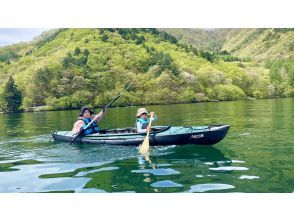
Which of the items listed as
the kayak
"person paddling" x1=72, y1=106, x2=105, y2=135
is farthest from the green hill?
the kayak

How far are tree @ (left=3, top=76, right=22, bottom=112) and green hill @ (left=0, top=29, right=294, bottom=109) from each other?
1.90 ft

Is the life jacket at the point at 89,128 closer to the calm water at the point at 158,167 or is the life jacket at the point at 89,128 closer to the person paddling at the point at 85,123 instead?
the person paddling at the point at 85,123

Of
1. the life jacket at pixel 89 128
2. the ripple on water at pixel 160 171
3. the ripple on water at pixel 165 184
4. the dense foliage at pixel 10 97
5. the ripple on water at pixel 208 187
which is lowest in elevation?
the ripple on water at pixel 208 187

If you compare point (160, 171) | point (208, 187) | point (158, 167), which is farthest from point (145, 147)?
point (208, 187)

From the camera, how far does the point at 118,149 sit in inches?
487

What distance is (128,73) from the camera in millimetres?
31359

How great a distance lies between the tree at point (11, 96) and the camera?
89.4ft

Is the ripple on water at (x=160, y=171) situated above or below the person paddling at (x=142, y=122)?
below

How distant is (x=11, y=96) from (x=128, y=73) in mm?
8527

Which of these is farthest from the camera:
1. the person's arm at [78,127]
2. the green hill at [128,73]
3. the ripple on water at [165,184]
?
the green hill at [128,73]

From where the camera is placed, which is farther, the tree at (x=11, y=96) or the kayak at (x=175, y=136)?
the tree at (x=11, y=96)

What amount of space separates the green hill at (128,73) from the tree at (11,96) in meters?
0.58

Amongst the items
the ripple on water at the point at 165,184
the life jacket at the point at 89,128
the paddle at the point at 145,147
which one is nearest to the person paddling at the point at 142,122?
the paddle at the point at 145,147

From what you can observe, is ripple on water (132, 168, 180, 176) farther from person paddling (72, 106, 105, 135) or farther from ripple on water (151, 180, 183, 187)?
person paddling (72, 106, 105, 135)
